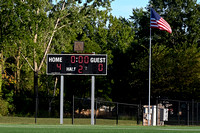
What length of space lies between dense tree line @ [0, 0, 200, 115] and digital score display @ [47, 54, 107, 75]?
402 inches

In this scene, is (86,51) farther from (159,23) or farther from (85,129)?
(85,129)

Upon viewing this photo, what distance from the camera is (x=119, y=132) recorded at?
1512 cm

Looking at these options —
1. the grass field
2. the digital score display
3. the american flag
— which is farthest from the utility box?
the grass field

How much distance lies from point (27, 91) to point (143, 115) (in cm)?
2887

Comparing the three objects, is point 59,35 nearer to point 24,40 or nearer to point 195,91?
point 24,40

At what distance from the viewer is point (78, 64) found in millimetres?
29109

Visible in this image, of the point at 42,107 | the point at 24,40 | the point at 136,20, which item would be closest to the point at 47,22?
the point at 24,40

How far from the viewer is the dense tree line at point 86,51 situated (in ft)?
150

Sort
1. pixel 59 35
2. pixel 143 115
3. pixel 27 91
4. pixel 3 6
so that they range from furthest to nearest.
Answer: pixel 27 91, pixel 59 35, pixel 3 6, pixel 143 115

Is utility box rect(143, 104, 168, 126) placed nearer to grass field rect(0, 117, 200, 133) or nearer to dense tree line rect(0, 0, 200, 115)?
dense tree line rect(0, 0, 200, 115)

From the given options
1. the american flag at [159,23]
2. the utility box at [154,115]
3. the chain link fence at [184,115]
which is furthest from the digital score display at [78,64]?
the chain link fence at [184,115]

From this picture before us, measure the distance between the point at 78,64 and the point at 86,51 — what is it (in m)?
25.4

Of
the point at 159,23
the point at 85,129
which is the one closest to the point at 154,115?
the point at 159,23

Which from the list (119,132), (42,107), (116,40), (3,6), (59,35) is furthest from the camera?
(116,40)
